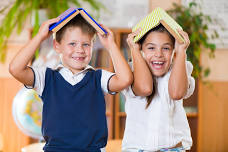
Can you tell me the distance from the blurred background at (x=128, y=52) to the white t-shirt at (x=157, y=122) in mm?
1964

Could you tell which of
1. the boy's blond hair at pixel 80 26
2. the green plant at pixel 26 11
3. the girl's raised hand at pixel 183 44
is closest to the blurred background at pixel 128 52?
the green plant at pixel 26 11

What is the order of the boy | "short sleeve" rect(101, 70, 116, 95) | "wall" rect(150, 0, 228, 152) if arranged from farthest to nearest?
"wall" rect(150, 0, 228, 152) → "short sleeve" rect(101, 70, 116, 95) → the boy

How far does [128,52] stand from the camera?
142 inches

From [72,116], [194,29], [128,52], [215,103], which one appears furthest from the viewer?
[215,103]

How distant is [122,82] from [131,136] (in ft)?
1.00

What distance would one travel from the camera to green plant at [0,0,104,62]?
3.38 m

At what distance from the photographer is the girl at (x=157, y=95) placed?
4.79 ft

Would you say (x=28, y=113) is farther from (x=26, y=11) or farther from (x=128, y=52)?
(x=128, y=52)

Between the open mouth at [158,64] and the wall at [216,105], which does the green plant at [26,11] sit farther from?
the open mouth at [158,64]

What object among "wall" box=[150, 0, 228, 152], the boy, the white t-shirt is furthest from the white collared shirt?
"wall" box=[150, 0, 228, 152]

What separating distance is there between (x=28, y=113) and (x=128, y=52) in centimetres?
133

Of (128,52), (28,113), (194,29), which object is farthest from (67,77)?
(194,29)

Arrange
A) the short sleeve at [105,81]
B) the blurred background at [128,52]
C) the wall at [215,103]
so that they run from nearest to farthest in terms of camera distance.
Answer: the short sleeve at [105,81], the blurred background at [128,52], the wall at [215,103]

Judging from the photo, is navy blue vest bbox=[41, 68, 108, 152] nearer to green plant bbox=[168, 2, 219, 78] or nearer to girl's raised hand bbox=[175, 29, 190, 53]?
girl's raised hand bbox=[175, 29, 190, 53]
